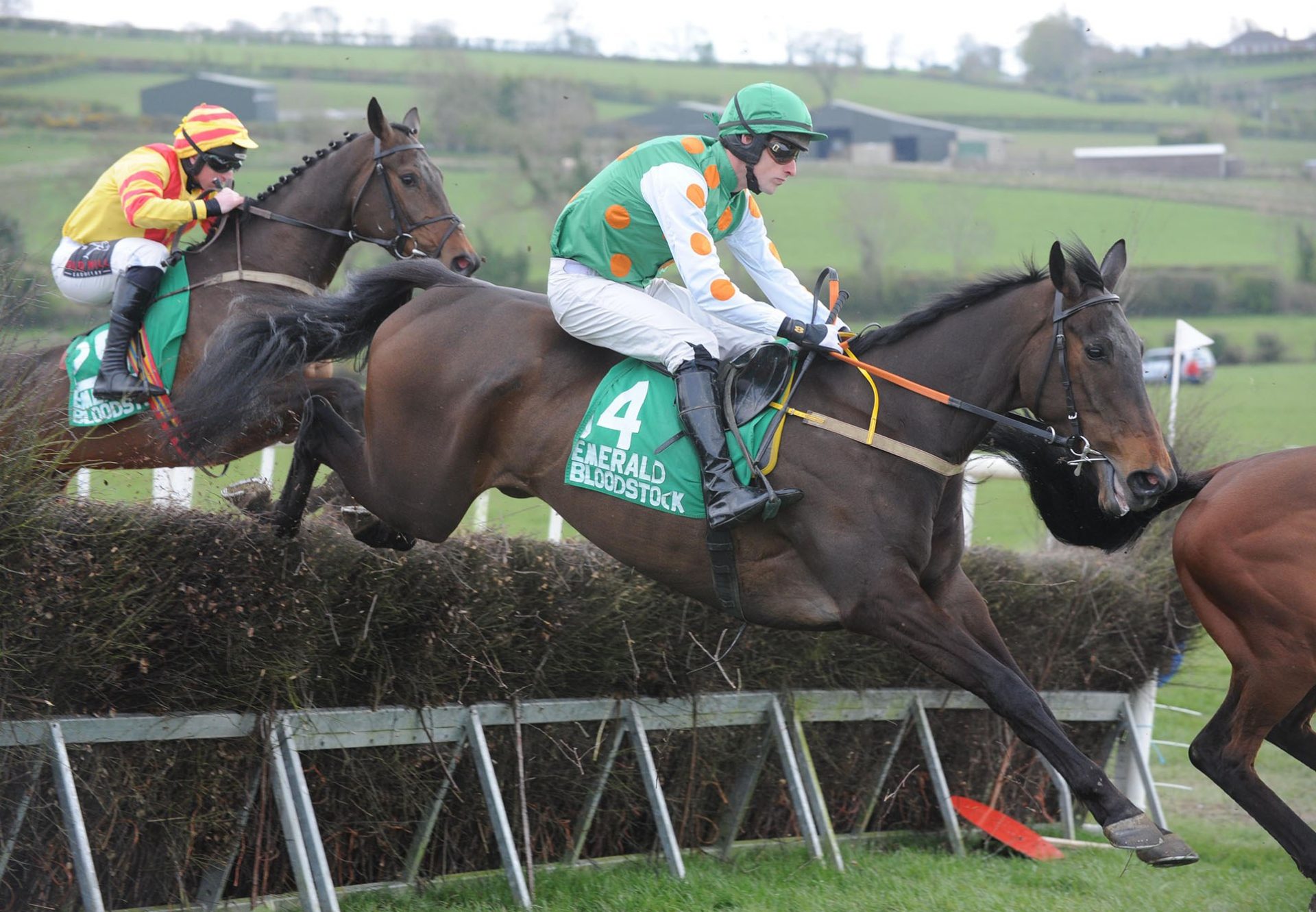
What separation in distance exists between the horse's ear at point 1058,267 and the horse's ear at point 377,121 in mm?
2744

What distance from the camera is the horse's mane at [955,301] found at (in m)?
3.65

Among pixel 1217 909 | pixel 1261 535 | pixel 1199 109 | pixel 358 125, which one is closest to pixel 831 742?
pixel 1217 909

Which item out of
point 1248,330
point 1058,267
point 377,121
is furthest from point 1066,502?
point 1248,330

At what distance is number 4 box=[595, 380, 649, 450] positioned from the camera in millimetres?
3740

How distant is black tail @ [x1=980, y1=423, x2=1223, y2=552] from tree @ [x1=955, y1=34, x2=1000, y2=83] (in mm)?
47158

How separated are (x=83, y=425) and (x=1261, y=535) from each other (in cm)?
421

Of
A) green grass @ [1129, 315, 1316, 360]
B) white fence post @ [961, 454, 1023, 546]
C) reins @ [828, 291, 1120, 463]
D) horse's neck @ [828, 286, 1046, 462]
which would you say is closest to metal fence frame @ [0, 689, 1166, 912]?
white fence post @ [961, 454, 1023, 546]

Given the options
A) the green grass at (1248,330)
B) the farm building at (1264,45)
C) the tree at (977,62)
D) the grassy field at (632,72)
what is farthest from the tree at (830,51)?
the green grass at (1248,330)

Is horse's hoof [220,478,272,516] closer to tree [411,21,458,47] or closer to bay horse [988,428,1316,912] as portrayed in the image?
bay horse [988,428,1316,912]

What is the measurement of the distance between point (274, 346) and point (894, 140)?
3589cm

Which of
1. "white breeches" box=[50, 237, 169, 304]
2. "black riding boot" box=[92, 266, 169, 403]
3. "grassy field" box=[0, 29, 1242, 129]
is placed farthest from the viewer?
"grassy field" box=[0, 29, 1242, 129]

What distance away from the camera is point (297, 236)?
5043mm

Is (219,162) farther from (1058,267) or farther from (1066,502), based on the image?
(1066,502)

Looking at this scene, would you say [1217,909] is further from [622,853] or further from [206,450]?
[206,450]
